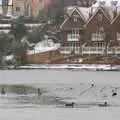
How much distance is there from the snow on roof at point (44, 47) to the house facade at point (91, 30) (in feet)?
3.39

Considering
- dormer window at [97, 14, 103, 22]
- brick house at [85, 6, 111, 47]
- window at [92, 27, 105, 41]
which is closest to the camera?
brick house at [85, 6, 111, 47]

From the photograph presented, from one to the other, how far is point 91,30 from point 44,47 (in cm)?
609

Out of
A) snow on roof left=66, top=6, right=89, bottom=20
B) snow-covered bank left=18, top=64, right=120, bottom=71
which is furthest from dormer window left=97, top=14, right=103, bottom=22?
snow-covered bank left=18, top=64, right=120, bottom=71

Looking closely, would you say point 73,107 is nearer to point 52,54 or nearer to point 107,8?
point 52,54

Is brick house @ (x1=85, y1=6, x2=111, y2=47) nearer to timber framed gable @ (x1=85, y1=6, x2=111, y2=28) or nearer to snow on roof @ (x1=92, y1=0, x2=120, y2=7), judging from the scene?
timber framed gable @ (x1=85, y1=6, x2=111, y2=28)

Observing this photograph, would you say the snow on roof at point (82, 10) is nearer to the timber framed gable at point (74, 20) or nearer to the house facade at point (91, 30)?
the house facade at point (91, 30)

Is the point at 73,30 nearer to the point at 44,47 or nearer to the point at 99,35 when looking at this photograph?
the point at 99,35

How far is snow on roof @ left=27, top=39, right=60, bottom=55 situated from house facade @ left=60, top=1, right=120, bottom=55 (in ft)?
3.39

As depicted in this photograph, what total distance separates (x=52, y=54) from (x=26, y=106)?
4467 centimetres

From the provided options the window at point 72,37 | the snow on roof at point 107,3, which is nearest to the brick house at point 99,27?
the window at point 72,37

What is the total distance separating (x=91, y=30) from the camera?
216ft

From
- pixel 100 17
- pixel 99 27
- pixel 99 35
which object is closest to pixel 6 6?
pixel 100 17

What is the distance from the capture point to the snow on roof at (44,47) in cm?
6291

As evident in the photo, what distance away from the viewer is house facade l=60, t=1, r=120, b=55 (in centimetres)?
6419
